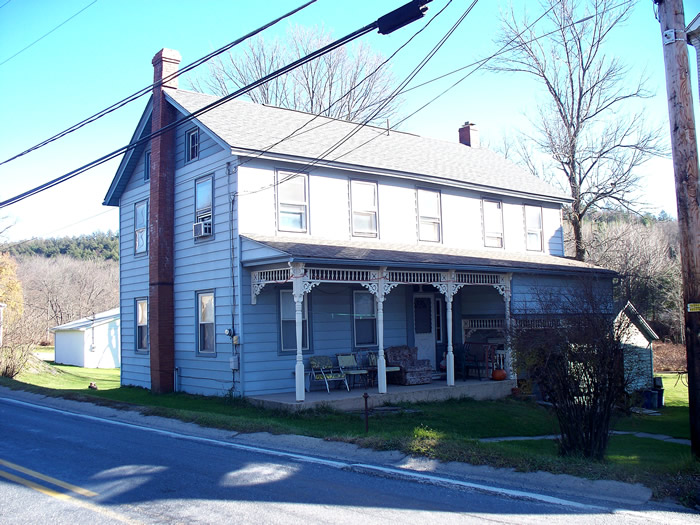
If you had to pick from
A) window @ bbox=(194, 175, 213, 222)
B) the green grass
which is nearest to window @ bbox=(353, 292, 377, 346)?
window @ bbox=(194, 175, 213, 222)

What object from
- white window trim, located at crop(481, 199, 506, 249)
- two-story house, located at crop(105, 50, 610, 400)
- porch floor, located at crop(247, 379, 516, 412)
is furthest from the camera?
white window trim, located at crop(481, 199, 506, 249)

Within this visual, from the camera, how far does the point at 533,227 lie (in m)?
23.3

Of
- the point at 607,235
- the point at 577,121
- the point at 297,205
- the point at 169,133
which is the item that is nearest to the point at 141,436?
the point at 297,205

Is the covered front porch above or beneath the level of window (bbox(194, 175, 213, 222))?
beneath

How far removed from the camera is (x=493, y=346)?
1927 cm

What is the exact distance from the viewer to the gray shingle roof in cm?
1720

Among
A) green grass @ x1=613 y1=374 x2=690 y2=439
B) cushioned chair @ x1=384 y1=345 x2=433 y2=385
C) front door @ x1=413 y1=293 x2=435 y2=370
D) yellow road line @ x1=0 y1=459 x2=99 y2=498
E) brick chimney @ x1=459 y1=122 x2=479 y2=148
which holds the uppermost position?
brick chimney @ x1=459 y1=122 x2=479 y2=148

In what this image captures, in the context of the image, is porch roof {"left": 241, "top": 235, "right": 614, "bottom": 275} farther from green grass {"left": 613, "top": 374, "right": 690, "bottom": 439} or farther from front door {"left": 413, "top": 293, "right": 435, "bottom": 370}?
green grass {"left": 613, "top": 374, "right": 690, "bottom": 439}

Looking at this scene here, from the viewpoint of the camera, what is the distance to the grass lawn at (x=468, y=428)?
7.18 meters

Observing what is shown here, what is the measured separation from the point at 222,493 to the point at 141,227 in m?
14.7

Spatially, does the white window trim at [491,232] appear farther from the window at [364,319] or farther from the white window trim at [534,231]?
the window at [364,319]

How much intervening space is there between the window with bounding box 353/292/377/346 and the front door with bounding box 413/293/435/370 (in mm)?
1712

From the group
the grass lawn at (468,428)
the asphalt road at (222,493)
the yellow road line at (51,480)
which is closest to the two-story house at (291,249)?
the grass lawn at (468,428)

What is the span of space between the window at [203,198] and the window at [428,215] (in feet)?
21.6
